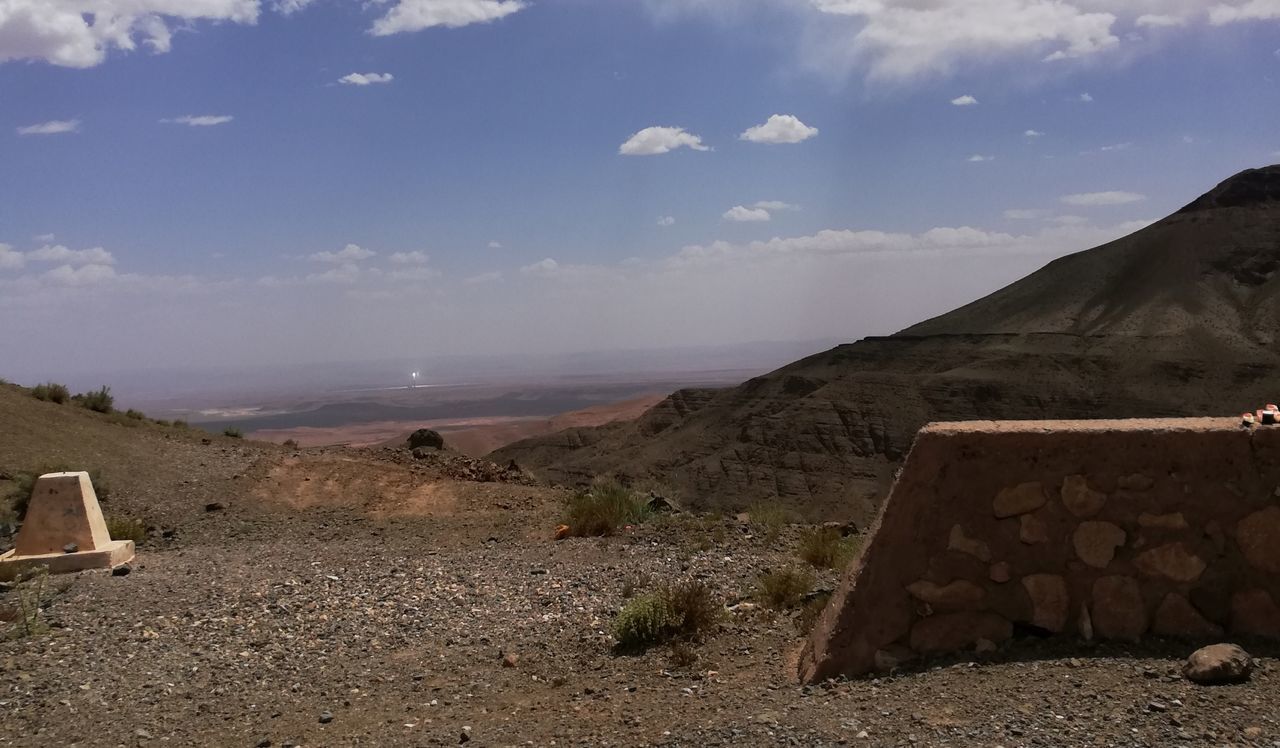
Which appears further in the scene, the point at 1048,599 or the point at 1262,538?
the point at 1048,599

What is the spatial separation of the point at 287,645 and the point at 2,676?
1.90m

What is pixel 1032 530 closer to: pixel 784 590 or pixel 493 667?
pixel 784 590

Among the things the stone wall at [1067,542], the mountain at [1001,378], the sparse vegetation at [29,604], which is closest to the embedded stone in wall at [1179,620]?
the stone wall at [1067,542]

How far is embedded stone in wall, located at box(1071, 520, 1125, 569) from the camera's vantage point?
5.15 m

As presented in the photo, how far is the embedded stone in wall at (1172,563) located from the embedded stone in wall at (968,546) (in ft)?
2.53

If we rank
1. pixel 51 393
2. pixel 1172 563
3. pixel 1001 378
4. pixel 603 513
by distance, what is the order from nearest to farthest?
pixel 1172 563, pixel 603 513, pixel 51 393, pixel 1001 378

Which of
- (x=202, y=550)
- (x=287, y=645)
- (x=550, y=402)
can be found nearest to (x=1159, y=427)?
(x=287, y=645)

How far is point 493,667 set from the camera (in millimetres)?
6758

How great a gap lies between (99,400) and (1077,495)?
73.3 ft

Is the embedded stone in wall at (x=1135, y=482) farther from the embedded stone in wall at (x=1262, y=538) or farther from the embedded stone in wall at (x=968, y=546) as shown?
the embedded stone in wall at (x=968, y=546)

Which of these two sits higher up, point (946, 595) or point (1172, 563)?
point (1172, 563)

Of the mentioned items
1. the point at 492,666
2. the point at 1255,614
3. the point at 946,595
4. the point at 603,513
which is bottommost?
the point at 492,666

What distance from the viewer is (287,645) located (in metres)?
7.60

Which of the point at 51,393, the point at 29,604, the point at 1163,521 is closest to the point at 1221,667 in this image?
the point at 1163,521
